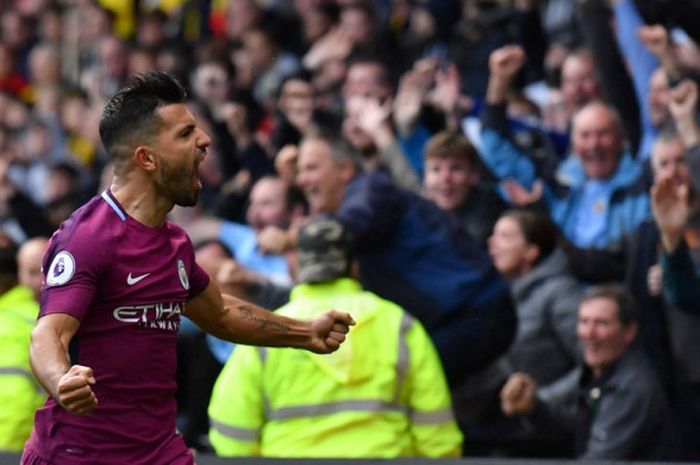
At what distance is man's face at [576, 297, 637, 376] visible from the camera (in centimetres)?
740

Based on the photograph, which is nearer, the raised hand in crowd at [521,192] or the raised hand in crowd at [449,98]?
the raised hand in crowd at [521,192]

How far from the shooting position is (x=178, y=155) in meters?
4.57

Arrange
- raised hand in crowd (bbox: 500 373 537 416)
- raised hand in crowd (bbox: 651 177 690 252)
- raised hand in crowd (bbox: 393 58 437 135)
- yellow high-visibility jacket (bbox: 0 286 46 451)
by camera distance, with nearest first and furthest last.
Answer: yellow high-visibility jacket (bbox: 0 286 46 451), raised hand in crowd (bbox: 651 177 690 252), raised hand in crowd (bbox: 500 373 537 416), raised hand in crowd (bbox: 393 58 437 135)

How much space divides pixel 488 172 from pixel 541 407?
1810mm

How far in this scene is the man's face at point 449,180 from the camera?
8.55 meters

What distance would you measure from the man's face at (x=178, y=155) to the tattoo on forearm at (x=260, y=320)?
50 cm

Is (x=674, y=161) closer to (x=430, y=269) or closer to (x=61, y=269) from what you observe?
(x=430, y=269)

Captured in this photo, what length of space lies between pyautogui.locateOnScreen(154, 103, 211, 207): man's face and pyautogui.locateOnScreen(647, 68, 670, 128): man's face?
169 inches

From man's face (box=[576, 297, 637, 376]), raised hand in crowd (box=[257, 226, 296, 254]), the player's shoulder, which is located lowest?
man's face (box=[576, 297, 637, 376])

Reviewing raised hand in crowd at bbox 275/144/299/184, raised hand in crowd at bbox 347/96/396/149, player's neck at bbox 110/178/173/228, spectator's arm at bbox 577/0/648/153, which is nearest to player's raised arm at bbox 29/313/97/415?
player's neck at bbox 110/178/173/228

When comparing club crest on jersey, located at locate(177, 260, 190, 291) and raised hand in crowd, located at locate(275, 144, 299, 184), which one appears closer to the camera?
club crest on jersey, located at locate(177, 260, 190, 291)

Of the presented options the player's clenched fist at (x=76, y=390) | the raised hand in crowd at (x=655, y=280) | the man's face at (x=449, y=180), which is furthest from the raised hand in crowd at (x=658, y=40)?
the player's clenched fist at (x=76, y=390)

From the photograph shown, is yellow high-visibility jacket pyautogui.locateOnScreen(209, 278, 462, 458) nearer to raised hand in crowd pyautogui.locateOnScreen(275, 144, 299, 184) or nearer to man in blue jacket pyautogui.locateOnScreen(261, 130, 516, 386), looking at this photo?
man in blue jacket pyautogui.locateOnScreen(261, 130, 516, 386)

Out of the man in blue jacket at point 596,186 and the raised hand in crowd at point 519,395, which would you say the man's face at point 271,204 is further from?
the raised hand in crowd at point 519,395
